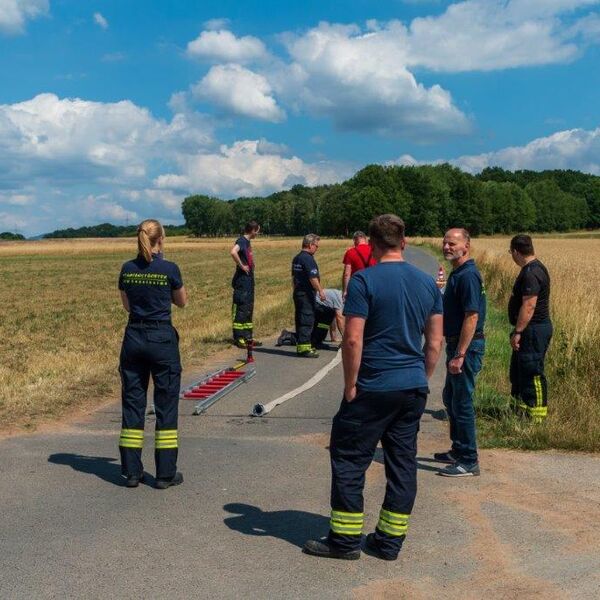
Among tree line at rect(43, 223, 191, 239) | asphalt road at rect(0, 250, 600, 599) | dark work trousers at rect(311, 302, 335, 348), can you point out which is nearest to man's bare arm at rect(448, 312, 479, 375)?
asphalt road at rect(0, 250, 600, 599)

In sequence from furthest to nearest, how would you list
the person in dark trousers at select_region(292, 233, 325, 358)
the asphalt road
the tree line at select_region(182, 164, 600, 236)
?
1. the tree line at select_region(182, 164, 600, 236)
2. the person in dark trousers at select_region(292, 233, 325, 358)
3. the asphalt road

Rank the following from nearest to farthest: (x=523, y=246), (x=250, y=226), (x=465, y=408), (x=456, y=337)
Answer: (x=465, y=408)
(x=456, y=337)
(x=523, y=246)
(x=250, y=226)

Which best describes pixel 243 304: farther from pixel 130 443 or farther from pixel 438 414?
pixel 130 443

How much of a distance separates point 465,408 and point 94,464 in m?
3.10

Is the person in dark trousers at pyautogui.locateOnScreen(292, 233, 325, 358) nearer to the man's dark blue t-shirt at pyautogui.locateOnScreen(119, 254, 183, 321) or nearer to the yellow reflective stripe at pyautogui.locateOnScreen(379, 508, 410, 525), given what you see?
the man's dark blue t-shirt at pyautogui.locateOnScreen(119, 254, 183, 321)

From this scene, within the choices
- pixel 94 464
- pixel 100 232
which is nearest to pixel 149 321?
pixel 94 464

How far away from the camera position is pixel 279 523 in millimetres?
4727

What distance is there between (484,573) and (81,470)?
3393 millimetres

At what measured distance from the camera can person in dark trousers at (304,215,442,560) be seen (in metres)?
4.00

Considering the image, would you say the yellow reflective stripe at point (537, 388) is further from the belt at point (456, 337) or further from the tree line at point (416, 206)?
the tree line at point (416, 206)

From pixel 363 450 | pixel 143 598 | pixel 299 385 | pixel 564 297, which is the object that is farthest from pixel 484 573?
pixel 564 297

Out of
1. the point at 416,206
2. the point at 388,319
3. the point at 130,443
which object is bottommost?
the point at 130,443

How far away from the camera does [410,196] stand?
385 ft

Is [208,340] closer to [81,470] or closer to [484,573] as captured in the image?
[81,470]
